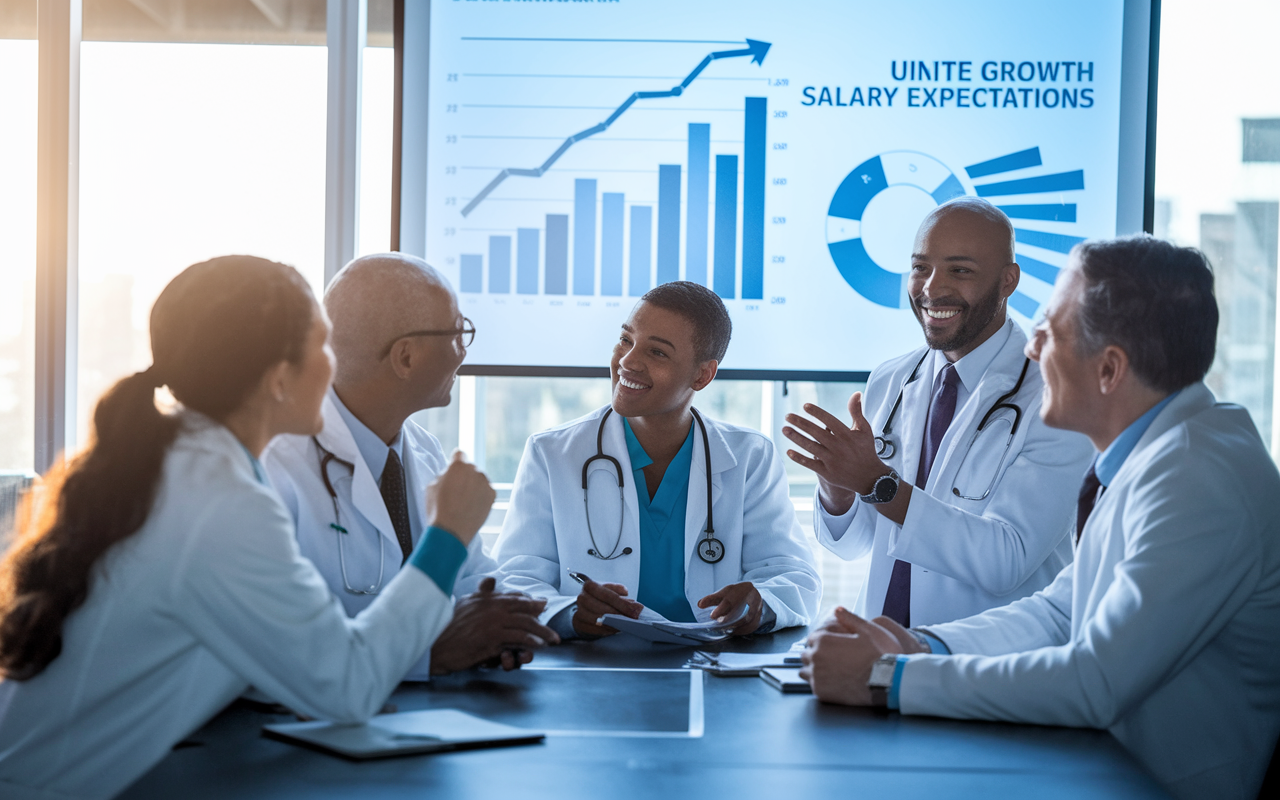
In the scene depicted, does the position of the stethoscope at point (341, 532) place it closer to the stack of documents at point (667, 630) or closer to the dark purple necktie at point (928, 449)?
the stack of documents at point (667, 630)

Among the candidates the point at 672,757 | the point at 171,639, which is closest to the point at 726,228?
the point at 672,757

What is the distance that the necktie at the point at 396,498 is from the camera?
2123 mm

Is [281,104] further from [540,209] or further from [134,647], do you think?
[134,647]

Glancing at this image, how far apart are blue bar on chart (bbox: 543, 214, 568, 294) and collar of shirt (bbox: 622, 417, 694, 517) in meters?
0.89

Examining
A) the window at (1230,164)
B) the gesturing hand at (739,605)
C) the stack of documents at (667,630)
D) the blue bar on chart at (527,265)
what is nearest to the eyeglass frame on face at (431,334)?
the stack of documents at (667,630)

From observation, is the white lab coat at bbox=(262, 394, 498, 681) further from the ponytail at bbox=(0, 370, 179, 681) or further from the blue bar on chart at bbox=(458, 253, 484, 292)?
the blue bar on chart at bbox=(458, 253, 484, 292)

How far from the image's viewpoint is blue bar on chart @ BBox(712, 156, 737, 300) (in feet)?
11.3

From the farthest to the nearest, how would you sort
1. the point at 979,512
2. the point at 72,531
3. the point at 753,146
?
1. the point at 753,146
2. the point at 979,512
3. the point at 72,531

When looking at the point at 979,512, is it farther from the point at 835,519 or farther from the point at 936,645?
the point at 936,645

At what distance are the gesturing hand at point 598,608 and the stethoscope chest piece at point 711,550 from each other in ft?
1.51

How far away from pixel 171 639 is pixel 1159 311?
1549 mm

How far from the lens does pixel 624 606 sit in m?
2.10

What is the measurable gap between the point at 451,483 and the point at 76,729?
553 mm

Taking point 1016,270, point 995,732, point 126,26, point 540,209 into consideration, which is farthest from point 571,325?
point 995,732
